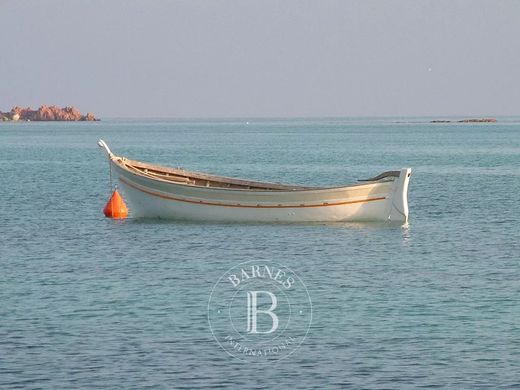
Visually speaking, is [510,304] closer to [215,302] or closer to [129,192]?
[215,302]

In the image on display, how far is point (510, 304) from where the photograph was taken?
26.1 m

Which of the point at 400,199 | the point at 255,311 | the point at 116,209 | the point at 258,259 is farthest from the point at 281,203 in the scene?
the point at 255,311

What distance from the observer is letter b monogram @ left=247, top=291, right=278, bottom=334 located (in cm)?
2392

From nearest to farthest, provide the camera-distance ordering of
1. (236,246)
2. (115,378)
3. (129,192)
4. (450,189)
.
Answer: (115,378) → (236,246) → (129,192) → (450,189)

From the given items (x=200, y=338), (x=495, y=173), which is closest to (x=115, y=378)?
(x=200, y=338)

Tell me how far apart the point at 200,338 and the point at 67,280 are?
7892mm

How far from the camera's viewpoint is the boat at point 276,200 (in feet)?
134

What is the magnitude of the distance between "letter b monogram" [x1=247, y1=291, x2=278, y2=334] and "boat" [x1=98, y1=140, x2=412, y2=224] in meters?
13.1

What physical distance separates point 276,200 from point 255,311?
51.5 ft

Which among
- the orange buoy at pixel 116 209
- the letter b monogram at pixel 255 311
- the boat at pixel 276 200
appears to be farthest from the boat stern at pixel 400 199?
the letter b monogram at pixel 255 311

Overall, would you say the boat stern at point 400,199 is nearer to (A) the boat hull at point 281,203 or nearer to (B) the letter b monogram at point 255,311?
(A) the boat hull at point 281,203

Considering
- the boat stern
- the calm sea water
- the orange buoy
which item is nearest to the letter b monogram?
the calm sea water

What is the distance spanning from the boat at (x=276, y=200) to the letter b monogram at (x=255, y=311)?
517 inches

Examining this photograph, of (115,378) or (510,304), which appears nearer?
(115,378)
